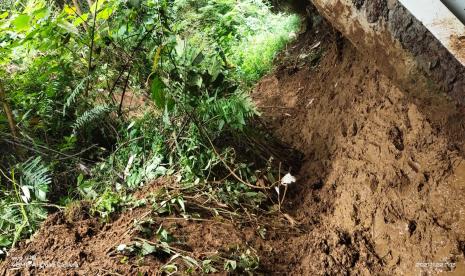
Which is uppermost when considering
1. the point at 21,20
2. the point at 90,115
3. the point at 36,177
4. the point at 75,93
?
the point at 21,20

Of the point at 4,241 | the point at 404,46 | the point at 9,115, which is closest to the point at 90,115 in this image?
the point at 9,115

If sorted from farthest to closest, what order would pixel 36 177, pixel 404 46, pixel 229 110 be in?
pixel 229 110, pixel 36 177, pixel 404 46

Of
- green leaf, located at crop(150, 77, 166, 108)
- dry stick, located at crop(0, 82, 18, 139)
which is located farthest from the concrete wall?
dry stick, located at crop(0, 82, 18, 139)

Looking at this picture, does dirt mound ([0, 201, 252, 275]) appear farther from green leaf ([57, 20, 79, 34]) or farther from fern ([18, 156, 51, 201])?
green leaf ([57, 20, 79, 34])

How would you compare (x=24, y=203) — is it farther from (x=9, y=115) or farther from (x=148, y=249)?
(x=148, y=249)

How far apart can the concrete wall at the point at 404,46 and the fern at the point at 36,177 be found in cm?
221

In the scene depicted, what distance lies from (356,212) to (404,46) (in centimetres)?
104

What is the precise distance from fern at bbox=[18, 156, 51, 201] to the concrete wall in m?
2.21

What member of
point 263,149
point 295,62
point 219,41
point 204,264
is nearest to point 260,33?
point 219,41

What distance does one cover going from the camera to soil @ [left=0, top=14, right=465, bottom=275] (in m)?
1.77

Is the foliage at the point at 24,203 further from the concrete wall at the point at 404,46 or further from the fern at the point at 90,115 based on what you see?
the concrete wall at the point at 404,46

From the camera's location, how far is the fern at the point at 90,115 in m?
2.95

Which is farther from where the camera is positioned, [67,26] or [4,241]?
[67,26]

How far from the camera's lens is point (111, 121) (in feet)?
10.5
